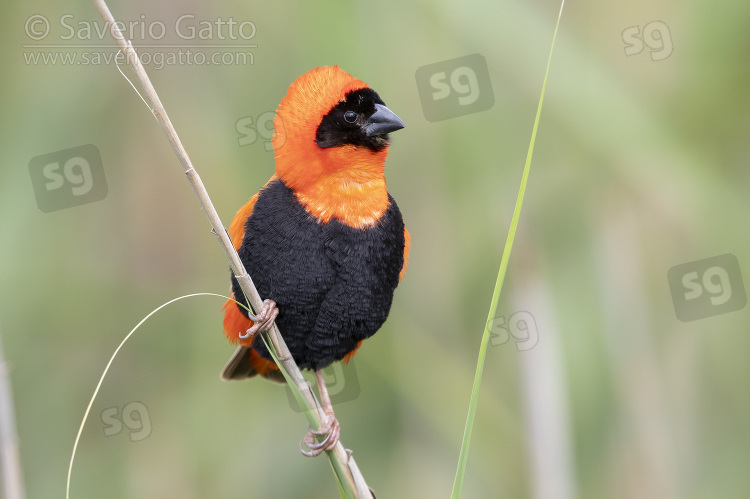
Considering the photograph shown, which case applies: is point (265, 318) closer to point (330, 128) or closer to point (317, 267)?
point (317, 267)

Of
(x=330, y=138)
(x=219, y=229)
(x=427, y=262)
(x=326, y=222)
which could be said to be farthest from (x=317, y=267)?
(x=427, y=262)

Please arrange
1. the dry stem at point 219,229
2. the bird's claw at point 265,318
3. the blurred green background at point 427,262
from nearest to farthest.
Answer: the dry stem at point 219,229 → the bird's claw at point 265,318 → the blurred green background at point 427,262

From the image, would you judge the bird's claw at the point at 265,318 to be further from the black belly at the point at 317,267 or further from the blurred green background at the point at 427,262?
the blurred green background at the point at 427,262

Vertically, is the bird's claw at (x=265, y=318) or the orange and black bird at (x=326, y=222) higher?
the orange and black bird at (x=326, y=222)

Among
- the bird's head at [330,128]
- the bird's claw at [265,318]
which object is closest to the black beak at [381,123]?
the bird's head at [330,128]

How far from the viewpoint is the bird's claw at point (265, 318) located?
2080 millimetres

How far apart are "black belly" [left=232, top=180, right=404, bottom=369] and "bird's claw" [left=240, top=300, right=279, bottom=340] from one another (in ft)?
0.09

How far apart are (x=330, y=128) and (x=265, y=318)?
58 cm

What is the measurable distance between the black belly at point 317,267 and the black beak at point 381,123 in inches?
10.5

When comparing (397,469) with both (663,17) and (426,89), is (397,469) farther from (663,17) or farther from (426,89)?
(663,17)

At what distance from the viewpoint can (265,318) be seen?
7.26 feet

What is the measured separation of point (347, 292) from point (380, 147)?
45 cm

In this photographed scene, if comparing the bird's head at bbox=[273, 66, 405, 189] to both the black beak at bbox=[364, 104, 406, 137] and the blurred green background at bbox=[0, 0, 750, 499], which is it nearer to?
the black beak at bbox=[364, 104, 406, 137]

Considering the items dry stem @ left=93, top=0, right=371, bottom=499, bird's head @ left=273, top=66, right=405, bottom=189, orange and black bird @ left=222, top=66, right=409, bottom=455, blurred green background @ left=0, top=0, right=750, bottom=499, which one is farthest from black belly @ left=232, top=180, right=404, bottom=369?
blurred green background @ left=0, top=0, right=750, bottom=499
